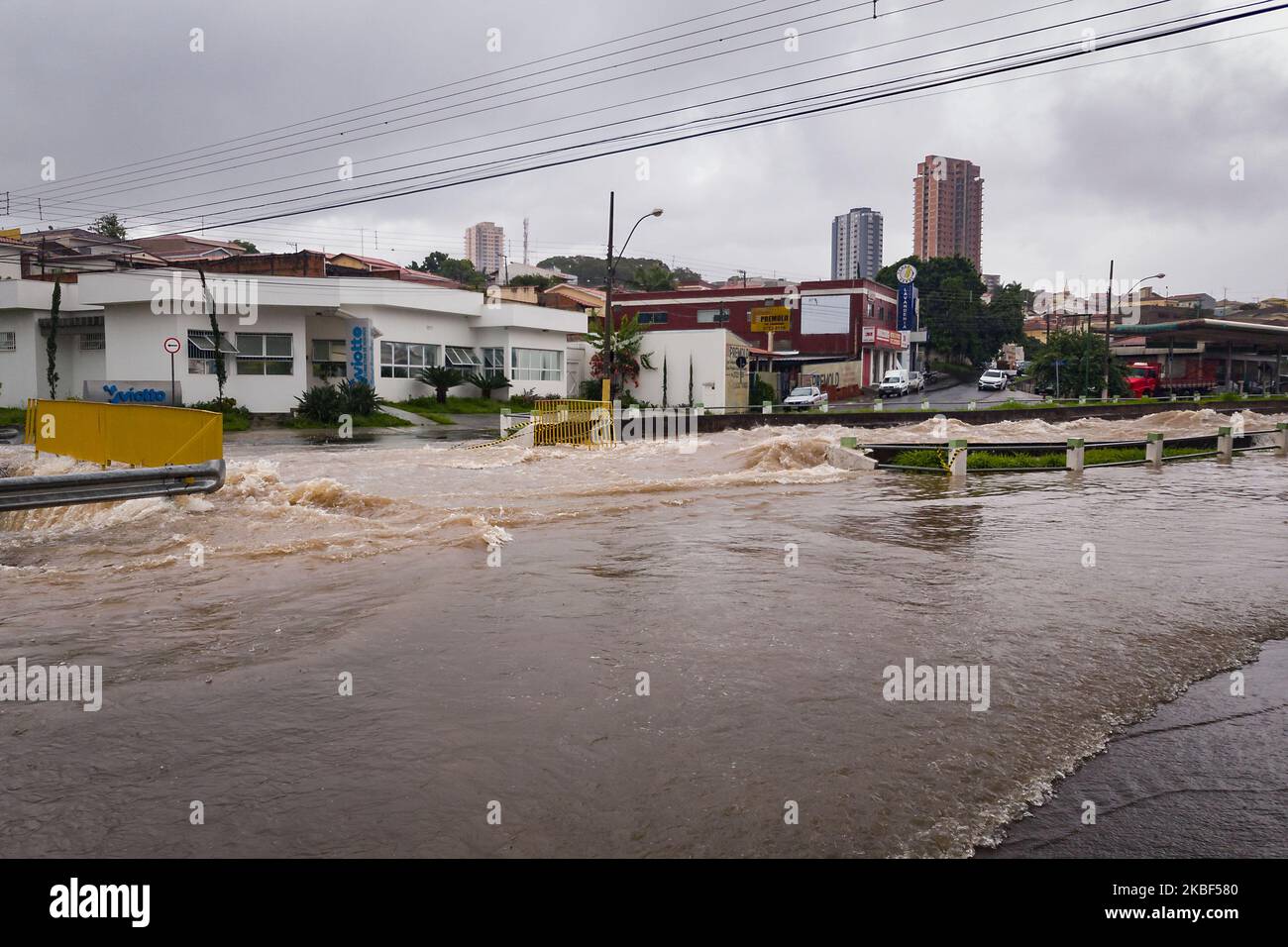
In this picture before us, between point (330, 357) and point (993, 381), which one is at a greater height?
point (330, 357)

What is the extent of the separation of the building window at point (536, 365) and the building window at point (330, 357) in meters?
7.76

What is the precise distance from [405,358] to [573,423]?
1754cm

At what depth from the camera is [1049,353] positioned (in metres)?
59.8

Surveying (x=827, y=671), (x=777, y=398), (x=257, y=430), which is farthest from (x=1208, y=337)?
(x=827, y=671)

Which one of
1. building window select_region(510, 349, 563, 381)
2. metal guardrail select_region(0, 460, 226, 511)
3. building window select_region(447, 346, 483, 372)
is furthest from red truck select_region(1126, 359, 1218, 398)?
metal guardrail select_region(0, 460, 226, 511)

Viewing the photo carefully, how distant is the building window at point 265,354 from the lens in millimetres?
35531

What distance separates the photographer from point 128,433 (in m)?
13.4

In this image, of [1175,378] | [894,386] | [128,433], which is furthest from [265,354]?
[1175,378]

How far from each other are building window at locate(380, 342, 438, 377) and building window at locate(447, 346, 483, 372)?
3.85 ft

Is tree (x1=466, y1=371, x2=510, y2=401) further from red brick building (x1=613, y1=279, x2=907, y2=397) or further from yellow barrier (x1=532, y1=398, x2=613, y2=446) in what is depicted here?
red brick building (x1=613, y1=279, x2=907, y2=397)

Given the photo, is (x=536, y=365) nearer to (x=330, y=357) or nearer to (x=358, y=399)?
(x=330, y=357)

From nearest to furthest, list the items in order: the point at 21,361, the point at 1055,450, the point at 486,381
→ 1. the point at 1055,450
2. the point at 21,361
3. the point at 486,381
